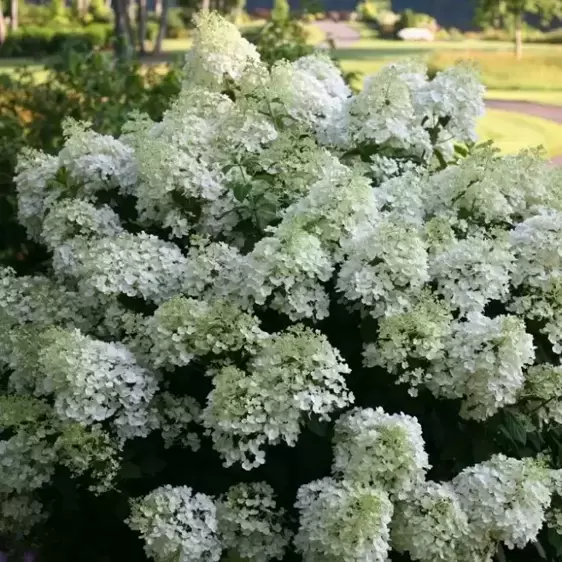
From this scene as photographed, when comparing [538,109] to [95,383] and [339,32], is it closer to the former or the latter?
[339,32]

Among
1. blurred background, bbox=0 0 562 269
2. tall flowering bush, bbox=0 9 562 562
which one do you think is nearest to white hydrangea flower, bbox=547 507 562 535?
tall flowering bush, bbox=0 9 562 562

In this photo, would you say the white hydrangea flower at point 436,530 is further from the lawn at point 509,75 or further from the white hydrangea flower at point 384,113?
the lawn at point 509,75

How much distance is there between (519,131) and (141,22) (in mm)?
1225

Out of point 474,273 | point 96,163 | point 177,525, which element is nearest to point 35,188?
point 96,163

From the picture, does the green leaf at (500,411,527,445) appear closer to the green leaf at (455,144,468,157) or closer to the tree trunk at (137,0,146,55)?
the green leaf at (455,144,468,157)

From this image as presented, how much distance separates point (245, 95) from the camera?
1523mm

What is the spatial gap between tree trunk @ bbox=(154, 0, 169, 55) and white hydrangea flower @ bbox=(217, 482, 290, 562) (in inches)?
69.3

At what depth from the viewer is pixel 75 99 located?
2.38 meters

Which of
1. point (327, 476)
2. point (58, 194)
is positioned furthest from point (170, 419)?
point (58, 194)

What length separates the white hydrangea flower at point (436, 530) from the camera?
1131 millimetres

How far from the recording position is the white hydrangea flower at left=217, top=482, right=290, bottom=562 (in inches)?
47.3

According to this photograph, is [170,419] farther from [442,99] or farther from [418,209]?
[442,99]

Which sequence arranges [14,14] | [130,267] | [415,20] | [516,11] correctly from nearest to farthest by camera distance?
[130,267], [516,11], [415,20], [14,14]

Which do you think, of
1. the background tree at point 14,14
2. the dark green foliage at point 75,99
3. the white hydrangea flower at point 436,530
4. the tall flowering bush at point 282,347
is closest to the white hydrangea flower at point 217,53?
the tall flowering bush at point 282,347
